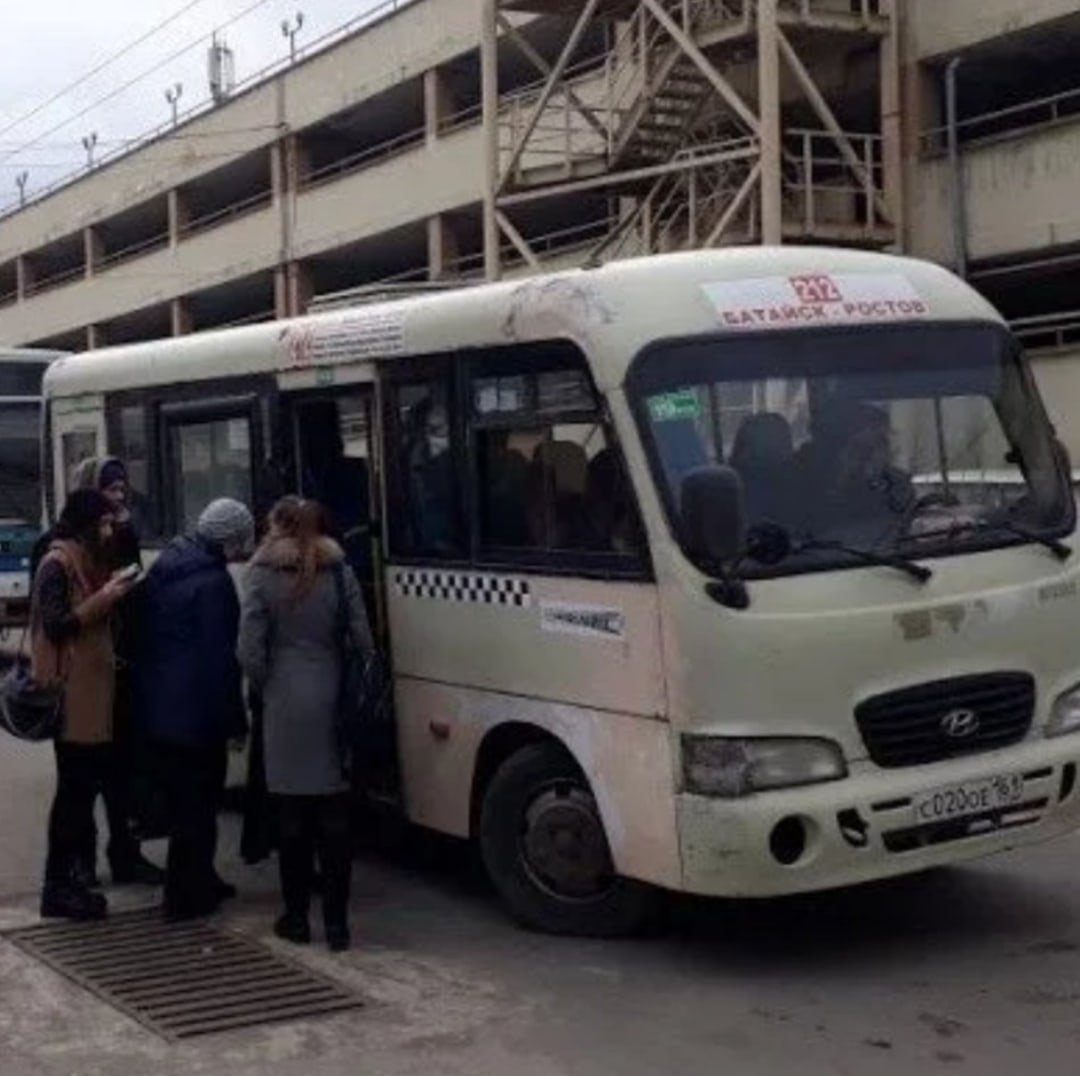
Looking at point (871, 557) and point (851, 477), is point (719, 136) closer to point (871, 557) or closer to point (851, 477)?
point (851, 477)

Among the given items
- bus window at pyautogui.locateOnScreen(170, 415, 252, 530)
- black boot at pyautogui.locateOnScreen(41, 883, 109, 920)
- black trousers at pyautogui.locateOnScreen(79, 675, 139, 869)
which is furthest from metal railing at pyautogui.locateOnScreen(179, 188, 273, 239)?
black boot at pyautogui.locateOnScreen(41, 883, 109, 920)

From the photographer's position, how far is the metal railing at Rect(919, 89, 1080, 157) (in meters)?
→ 24.1

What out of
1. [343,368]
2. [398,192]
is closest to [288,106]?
[398,192]

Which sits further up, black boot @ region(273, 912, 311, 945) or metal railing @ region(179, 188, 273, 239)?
metal railing @ region(179, 188, 273, 239)

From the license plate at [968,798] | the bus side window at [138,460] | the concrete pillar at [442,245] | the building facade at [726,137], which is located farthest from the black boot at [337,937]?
the concrete pillar at [442,245]

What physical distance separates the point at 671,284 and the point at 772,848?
2.05 meters

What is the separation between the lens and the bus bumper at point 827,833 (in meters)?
6.22

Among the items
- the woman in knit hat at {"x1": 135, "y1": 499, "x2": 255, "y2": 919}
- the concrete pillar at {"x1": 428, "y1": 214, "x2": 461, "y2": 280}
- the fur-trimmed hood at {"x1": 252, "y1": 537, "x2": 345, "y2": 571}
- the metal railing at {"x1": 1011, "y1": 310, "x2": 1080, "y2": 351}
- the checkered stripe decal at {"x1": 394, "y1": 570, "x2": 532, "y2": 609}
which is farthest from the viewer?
the concrete pillar at {"x1": 428, "y1": 214, "x2": 461, "y2": 280}

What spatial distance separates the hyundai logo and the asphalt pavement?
83 cm

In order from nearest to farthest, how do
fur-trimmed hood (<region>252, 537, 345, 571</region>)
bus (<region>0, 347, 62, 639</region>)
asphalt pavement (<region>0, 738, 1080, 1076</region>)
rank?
asphalt pavement (<region>0, 738, 1080, 1076</region>), fur-trimmed hood (<region>252, 537, 345, 571</region>), bus (<region>0, 347, 62, 639</region>)

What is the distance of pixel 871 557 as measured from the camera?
257 inches

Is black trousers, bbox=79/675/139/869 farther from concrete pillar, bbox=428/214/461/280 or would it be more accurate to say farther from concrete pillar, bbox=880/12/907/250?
concrete pillar, bbox=428/214/461/280

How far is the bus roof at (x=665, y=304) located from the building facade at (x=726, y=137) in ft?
47.8

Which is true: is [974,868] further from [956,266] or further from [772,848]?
[956,266]
